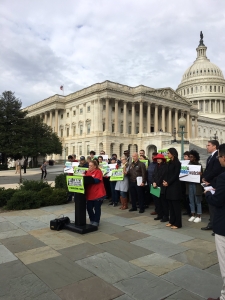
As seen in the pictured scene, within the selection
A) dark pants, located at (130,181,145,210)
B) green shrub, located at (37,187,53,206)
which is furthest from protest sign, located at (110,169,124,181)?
green shrub, located at (37,187,53,206)

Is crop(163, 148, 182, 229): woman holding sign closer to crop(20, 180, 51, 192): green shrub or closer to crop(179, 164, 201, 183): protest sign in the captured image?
crop(179, 164, 201, 183): protest sign

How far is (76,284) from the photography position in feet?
14.8

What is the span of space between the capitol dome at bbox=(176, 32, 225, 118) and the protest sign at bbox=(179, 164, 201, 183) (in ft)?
384

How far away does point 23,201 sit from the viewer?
11328 mm

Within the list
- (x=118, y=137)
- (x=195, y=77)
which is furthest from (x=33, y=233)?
(x=195, y=77)

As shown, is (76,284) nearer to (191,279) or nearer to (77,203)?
(191,279)

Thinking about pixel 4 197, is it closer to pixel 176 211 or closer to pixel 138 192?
pixel 138 192

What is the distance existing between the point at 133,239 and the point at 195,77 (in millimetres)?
127686

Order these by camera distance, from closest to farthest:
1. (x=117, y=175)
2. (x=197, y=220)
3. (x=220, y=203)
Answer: (x=220, y=203), (x=197, y=220), (x=117, y=175)

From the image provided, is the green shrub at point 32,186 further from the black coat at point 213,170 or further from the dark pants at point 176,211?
the black coat at point 213,170

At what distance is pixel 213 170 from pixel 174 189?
4.34 ft

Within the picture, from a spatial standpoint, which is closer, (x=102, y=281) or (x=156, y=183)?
(x=102, y=281)

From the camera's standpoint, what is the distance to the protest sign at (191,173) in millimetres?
9214

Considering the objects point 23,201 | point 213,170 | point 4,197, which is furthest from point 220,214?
point 4,197
